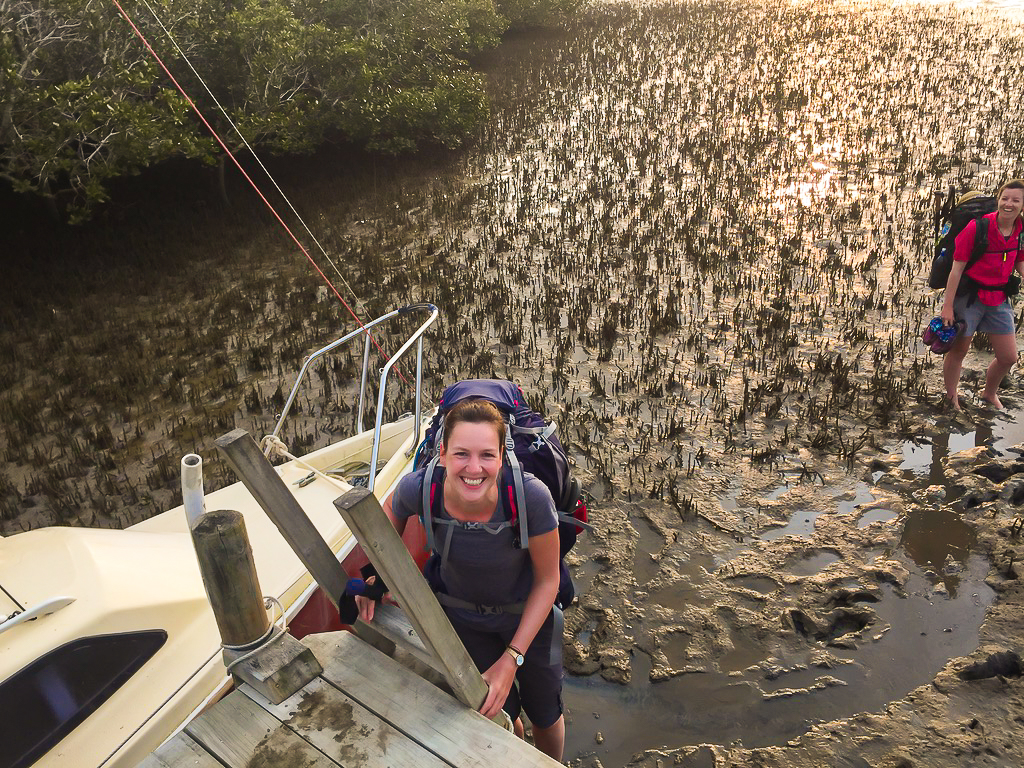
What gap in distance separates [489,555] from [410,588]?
0.38 meters

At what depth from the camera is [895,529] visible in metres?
4.51

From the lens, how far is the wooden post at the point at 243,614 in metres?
2.12

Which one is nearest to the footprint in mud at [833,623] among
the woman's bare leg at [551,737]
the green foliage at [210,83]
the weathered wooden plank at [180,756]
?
the woman's bare leg at [551,737]

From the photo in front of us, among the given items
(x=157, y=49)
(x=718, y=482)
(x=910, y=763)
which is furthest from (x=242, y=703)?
(x=157, y=49)

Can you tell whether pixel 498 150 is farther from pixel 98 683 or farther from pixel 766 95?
pixel 98 683

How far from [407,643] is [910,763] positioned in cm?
223

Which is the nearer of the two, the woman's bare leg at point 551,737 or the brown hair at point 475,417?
the brown hair at point 475,417

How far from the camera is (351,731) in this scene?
2158 millimetres

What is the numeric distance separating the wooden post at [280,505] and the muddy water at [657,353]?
169cm

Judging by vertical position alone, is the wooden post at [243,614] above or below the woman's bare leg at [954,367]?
above

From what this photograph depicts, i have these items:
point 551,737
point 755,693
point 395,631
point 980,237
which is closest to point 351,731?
point 395,631

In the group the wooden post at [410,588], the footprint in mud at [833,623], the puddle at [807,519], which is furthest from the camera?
the puddle at [807,519]

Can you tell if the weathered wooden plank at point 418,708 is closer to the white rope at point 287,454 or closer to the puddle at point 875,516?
the white rope at point 287,454

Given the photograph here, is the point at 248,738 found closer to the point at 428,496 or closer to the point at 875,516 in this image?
the point at 428,496
